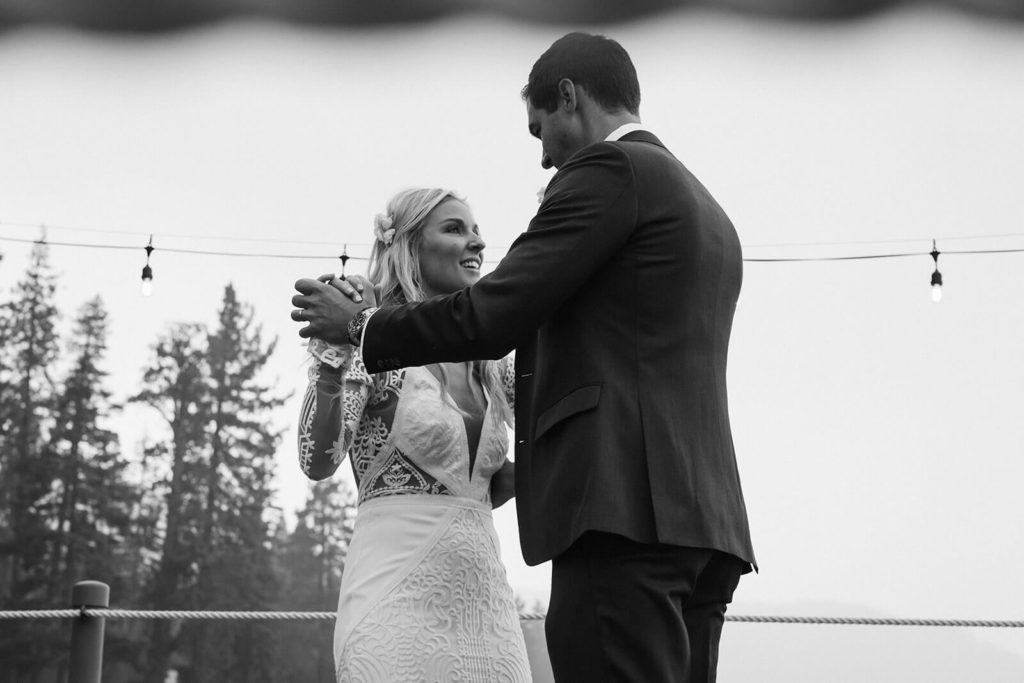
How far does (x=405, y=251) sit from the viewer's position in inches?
105

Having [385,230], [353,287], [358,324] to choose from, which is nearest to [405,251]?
[385,230]

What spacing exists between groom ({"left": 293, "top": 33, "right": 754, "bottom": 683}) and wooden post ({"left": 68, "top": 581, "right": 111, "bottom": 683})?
71.1 inches

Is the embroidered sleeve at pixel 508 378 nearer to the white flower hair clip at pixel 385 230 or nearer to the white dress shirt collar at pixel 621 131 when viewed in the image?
the white flower hair clip at pixel 385 230

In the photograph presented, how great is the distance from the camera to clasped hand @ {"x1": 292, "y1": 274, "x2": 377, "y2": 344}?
1.84 metres

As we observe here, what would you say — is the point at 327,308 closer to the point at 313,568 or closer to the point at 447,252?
the point at 447,252

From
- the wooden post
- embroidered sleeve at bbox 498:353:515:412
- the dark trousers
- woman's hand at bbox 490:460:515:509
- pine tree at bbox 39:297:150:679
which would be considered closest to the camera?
the dark trousers

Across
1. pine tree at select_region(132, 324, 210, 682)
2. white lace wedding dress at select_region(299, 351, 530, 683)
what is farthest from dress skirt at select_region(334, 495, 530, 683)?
pine tree at select_region(132, 324, 210, 682)

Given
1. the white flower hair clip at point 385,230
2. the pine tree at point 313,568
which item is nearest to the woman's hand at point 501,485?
the white flower hair clip at point 385,230

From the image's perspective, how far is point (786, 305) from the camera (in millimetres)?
11602

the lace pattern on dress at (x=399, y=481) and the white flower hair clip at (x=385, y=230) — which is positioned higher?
the white flower hair clip at (x=385, y=230)

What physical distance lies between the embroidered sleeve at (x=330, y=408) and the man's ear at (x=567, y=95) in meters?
0.80

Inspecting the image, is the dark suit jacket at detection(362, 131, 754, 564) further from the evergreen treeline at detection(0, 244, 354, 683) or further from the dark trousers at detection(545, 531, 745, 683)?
the evergreen treeline at detection(0, 244, 354, 683)

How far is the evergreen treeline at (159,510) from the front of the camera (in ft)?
57.1

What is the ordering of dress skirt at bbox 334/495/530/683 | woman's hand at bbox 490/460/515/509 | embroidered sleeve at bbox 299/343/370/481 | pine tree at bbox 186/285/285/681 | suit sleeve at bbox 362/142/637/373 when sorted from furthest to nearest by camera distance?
pine tree at bbox 186/285/285/681 < woman's hand at bbox 490/460/515/509 < embroidered sleeve at bbox 299/343/370/481 < dress skirt at bbox 334/495/530/683 < suit sleeve at bbox 362/142/637/373
